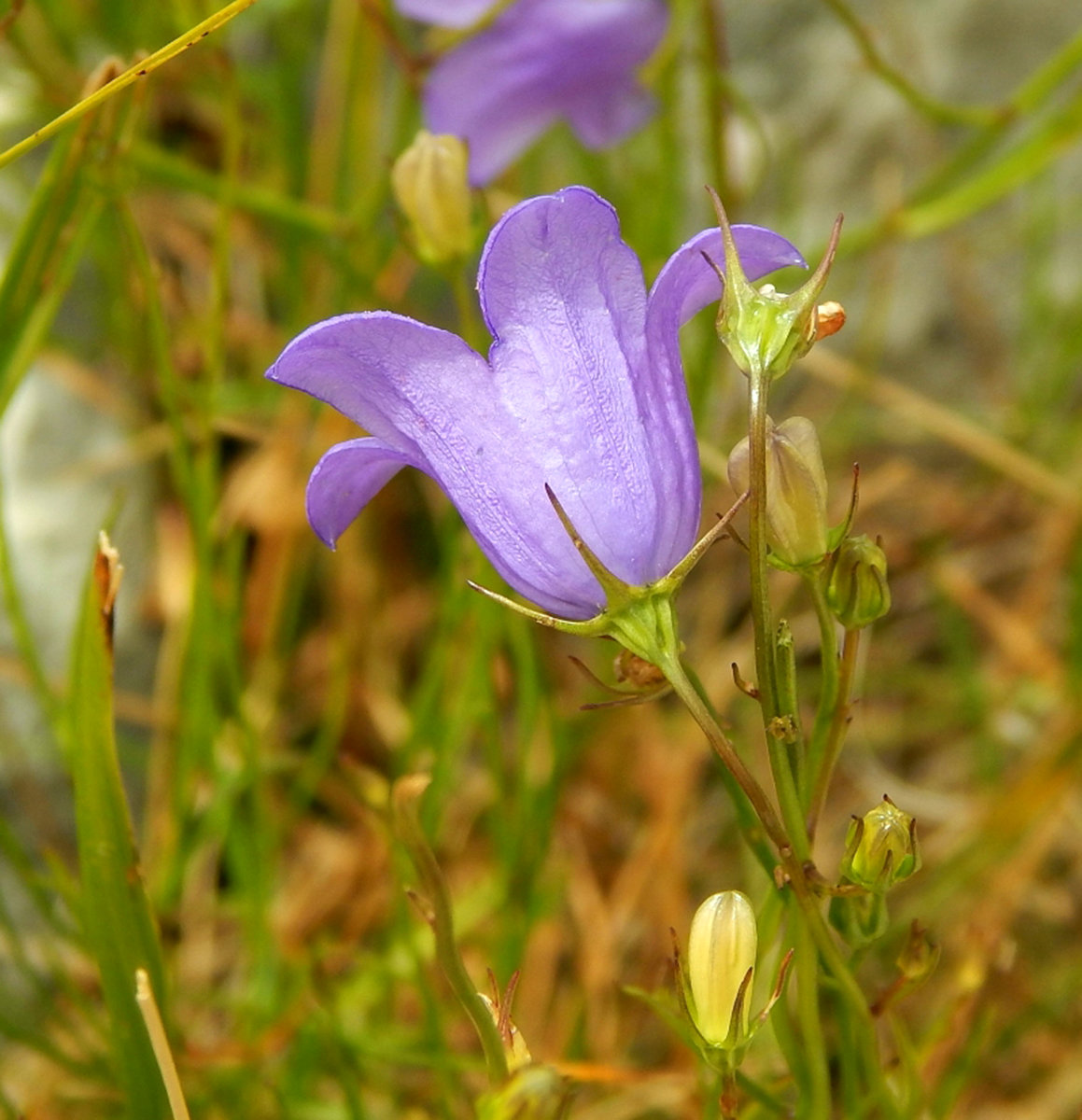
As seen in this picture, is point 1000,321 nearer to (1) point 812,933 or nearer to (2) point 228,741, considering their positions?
(2) point 228,741

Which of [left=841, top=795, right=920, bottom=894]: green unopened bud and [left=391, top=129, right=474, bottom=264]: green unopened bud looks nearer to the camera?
[left=841, top=795, right=920, bottom=894]: green unopened bud

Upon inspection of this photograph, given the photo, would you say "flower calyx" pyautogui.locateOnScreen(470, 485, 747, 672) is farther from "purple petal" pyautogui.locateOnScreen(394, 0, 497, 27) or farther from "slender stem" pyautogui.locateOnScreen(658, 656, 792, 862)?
"purple petal" pyautogui.locateOnScreen(394, 0, 497, 27)

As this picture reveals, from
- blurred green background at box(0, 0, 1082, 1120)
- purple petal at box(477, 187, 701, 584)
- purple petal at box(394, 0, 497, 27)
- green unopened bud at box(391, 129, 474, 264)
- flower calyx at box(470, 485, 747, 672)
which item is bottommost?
blurred green background at box(0, 0, 1082, 1120)

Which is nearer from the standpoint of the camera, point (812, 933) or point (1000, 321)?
point (812, 933)

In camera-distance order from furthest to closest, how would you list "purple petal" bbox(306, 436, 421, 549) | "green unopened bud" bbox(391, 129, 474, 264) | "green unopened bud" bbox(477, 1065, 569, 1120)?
"green unopened bud" bbox(391, 129, 474, 264) → "purple petal" bbox(306, 436, 421, 549) → "green unopened bud" bbox(477, 1065, 569, 1120)

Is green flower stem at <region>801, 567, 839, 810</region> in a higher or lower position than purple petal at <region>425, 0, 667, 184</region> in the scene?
lower

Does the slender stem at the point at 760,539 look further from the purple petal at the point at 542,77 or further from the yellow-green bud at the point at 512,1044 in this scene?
the purple petal at the point at 542,77

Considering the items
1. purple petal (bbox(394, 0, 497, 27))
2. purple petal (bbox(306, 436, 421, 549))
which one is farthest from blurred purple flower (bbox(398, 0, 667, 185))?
purple petal (bbox(306, 436, 421, 549))

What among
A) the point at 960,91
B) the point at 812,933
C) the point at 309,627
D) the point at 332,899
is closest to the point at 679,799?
the point at 332,899
